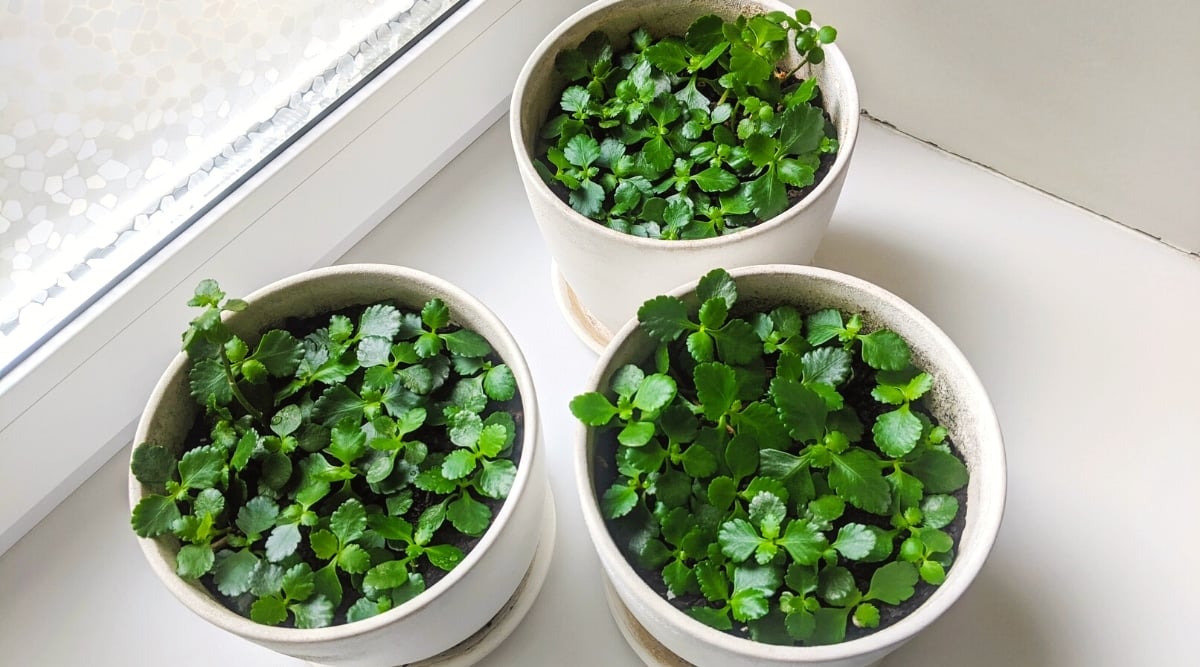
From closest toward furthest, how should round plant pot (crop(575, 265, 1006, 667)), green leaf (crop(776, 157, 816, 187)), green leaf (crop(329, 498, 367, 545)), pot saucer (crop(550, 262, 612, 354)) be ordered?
round plant pot (crop(575, 265, 1006, 667)) < green leaf (crop(329, 498, 367, 545)) < green leaf (crop(776, 157, 816, 187)) < pot saucer (crop(550, 262, 612, 354))

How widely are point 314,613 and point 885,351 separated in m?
0.44

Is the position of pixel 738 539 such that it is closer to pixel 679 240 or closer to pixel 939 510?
pixel 939 510

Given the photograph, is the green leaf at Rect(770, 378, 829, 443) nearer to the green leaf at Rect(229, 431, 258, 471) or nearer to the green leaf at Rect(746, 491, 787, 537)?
the green leaf at Rect(746, 491, 787, 537)

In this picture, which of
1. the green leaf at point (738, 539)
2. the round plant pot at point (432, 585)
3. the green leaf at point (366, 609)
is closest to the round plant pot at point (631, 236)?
the round plant pot at point (432, 585)

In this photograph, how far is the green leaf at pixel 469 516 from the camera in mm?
669

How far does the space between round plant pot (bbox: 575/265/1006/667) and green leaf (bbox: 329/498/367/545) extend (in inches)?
6.4

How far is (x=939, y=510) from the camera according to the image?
26.1 inches

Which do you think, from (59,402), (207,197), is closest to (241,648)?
(59,402)

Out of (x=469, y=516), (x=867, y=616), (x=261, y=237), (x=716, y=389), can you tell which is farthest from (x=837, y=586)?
(x=261, y=237)

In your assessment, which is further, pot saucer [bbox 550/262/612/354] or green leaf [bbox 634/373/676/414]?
pot saucer [bbox 550/262/612/354]

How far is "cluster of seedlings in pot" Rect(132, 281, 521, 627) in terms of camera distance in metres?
0.67

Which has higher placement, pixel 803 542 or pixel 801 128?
pixel 801 128


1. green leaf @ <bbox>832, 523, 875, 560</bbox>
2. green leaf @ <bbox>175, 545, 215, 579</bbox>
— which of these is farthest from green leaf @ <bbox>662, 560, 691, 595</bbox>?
green leaf @ <bbox>175, 545, 215, 579</bbox>

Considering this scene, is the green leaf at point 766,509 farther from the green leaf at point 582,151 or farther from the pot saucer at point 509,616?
the green leaf at point 582,151
